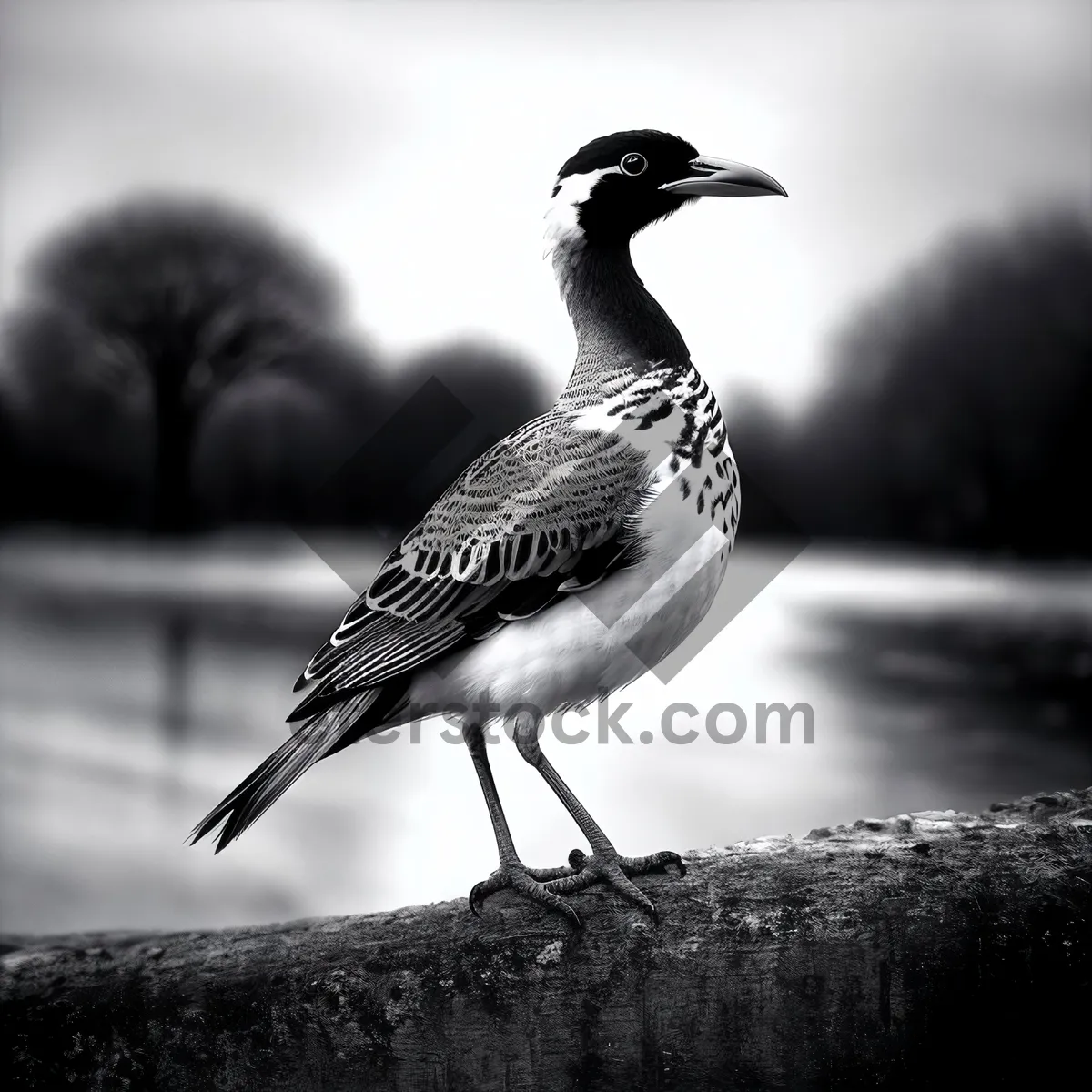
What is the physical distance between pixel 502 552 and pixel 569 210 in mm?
723

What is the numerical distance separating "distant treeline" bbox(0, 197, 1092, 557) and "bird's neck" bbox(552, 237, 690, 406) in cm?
65

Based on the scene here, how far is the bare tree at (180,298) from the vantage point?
2.90 metres

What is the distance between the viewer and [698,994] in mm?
1800

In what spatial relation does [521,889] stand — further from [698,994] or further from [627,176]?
[627,176]

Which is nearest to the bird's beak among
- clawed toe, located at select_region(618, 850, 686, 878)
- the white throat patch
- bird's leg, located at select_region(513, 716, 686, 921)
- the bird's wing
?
the white throat patch

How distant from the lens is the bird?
1.95 metres

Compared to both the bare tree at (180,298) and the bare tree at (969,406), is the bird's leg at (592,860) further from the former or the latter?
the bare tree at (180,298)

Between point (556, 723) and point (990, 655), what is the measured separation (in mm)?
1213

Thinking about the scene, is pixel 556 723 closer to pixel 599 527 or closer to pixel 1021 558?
pixel 599 527

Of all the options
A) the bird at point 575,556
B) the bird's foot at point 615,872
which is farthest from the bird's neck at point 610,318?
the bird's foot at point 615,872

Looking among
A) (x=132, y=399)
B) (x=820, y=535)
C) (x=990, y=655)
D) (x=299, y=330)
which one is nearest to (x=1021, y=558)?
(x=990, y=655)

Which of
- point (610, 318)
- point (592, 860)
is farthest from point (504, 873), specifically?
point (610, 318)

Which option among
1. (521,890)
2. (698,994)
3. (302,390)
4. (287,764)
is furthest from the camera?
(302,390)

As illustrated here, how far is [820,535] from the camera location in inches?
115
